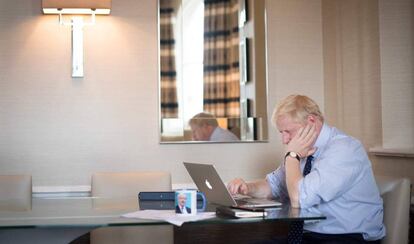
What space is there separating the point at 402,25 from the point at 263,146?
118cm

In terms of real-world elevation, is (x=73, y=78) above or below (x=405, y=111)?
above

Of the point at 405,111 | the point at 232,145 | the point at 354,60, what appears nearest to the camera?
the point at 405,111

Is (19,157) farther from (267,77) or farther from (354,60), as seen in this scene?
(354,60)

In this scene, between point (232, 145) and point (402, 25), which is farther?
point (232, 145)

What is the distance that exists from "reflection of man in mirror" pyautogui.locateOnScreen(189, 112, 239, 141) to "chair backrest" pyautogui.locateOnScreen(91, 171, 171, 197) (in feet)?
1.85

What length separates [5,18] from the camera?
3.82m

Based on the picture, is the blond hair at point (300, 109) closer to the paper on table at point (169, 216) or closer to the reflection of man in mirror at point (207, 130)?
the paper on table at point (169, 216)

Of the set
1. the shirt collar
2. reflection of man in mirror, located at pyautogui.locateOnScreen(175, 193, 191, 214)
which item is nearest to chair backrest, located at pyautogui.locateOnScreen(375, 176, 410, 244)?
the shirt collar

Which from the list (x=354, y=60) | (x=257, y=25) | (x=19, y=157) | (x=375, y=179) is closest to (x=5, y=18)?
(x=19, y=157)

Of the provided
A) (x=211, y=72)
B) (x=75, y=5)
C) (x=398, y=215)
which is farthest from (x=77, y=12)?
(x=398, y=215)

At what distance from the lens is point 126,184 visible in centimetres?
342

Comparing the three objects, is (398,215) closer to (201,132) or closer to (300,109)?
(300,109)

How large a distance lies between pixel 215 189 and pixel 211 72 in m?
1.37

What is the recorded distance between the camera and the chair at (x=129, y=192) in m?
3.37
